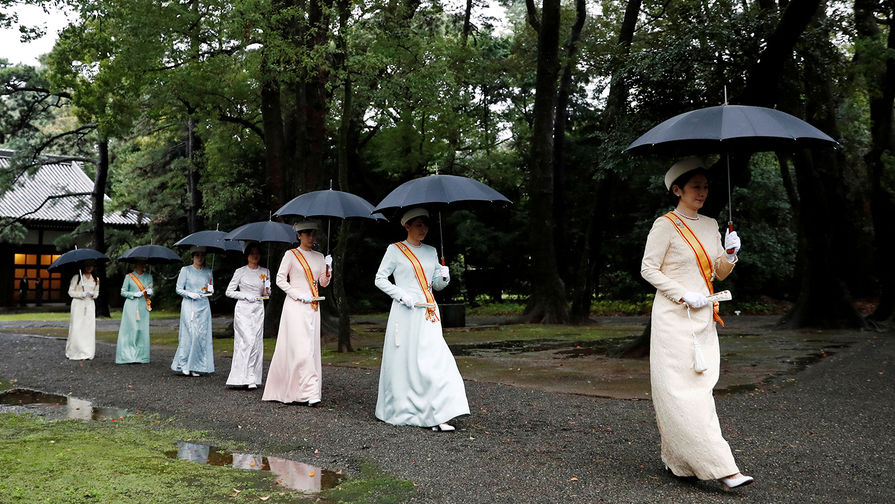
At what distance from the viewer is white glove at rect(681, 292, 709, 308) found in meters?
4.68

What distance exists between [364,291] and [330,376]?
1936cm

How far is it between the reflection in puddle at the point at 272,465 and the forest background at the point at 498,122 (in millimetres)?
3320

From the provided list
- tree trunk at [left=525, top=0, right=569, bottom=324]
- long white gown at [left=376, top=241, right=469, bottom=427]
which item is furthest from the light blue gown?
tree trunk at [left=525, top=0, right=569, bottom=324]

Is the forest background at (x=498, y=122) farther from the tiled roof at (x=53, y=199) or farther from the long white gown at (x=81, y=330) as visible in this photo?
the long white gown at (x=81, y=330)

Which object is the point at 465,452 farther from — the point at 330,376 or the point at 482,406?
the point at 330,376

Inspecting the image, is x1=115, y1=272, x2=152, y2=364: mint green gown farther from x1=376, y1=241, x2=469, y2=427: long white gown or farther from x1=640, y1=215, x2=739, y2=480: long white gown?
x1=640, y1=215, x2=739, y2=480: long white gown

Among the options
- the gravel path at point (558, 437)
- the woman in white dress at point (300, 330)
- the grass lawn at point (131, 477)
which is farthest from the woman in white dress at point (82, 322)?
the grass lawn at point (131, 477)

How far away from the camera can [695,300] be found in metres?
4.68

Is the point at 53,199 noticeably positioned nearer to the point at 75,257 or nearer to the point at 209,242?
the point at 75,257

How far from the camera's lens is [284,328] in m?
8.43

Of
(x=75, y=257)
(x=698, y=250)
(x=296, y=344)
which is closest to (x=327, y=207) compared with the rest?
(x=296, y=344)

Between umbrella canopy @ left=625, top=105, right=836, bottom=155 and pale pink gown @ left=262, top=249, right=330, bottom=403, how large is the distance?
4.60 m

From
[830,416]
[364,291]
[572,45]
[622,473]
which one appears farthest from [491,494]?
[364,291]

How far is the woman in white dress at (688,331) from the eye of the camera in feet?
14.9
